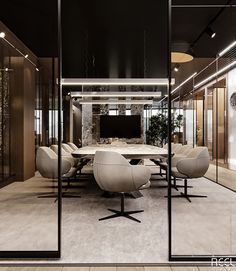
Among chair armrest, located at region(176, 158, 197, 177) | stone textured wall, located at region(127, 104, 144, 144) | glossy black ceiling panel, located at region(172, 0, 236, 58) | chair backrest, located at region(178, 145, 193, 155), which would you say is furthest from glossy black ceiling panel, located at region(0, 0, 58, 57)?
stone textured wall, located at region(127, 104, 144, 144)

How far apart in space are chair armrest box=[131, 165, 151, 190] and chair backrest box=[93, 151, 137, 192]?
39 mm

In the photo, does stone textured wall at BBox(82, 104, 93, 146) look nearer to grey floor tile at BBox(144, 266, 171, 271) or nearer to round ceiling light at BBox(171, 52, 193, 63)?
round ceiling light at BBox(171, 52, 193, 63)

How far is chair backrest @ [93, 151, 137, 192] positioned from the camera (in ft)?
11.5

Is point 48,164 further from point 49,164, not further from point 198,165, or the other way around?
point 198,165

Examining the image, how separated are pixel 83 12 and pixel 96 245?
3713 mm

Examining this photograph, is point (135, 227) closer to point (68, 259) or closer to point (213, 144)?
point (68, 259)

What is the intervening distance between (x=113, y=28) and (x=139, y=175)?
3242mm

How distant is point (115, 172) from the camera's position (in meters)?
3.53

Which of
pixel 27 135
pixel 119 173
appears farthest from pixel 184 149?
pixel 27 135

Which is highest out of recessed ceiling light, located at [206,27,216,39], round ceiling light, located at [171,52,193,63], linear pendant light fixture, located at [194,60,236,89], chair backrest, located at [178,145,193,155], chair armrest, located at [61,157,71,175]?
recessed ceiling light, located at [206,27,216,39]

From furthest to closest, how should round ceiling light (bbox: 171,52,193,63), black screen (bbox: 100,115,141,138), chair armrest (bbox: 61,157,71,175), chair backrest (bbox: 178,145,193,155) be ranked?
1. black screen (bbox: 100,115,141,138)
2. round ceiling light (bbox: 171,52,193,63)
3. chair backrest (bbox: 178,145,193,155)
4. chair armrest (bbox: 61,157,71,175)

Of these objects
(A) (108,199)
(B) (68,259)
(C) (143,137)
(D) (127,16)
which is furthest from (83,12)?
(C) (143,137)

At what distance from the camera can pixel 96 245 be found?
288cm

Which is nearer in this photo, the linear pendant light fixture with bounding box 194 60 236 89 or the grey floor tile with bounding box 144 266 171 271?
the grey floor tile with bounding box 144 266 171 271
